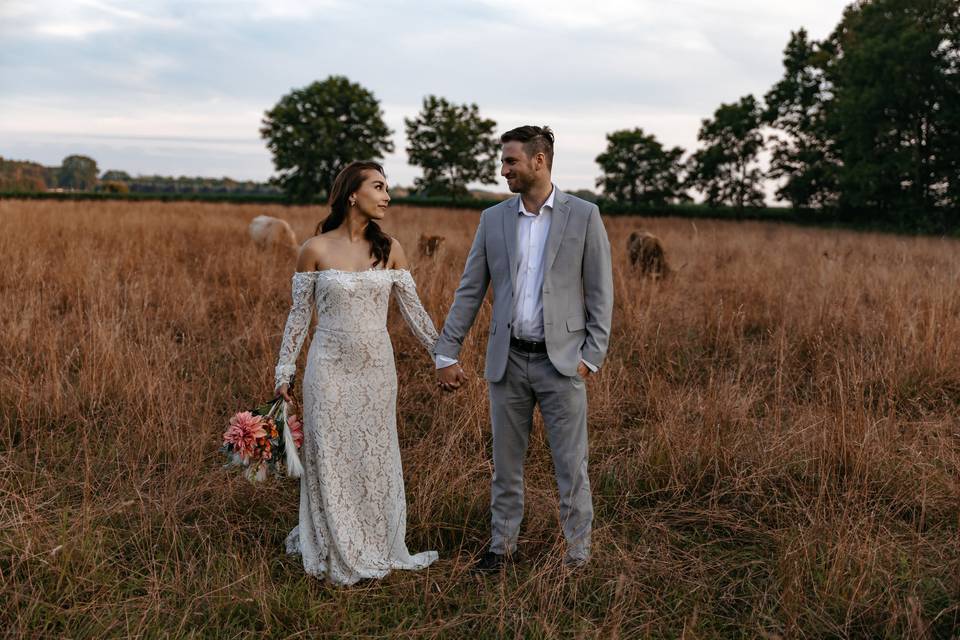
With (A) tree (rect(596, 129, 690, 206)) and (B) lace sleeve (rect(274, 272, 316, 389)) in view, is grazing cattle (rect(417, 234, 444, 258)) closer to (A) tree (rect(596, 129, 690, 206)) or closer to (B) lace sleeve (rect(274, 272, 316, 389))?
(B) lace sleeve (rect(274, 272, 316, 389))

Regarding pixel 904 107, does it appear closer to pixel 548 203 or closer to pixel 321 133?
pixel 548 203

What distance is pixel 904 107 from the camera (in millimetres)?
24281

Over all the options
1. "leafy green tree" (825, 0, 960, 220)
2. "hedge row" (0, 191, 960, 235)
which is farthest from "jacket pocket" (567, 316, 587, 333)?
"leafy green tree" (825, 0, 960, 220)

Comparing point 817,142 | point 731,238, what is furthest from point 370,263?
point 817,142

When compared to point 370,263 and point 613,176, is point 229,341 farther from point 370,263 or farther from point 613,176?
point 613,176

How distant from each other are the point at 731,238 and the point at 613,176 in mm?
42932

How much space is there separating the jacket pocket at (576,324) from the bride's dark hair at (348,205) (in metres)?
0.92

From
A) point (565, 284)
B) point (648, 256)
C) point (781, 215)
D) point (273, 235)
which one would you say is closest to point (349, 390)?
point (565, 284)

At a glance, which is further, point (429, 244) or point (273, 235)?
point (273, 235)

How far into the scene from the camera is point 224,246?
10789 millimetres

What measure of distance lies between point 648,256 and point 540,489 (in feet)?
20.0

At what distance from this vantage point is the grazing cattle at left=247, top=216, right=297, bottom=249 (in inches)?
449

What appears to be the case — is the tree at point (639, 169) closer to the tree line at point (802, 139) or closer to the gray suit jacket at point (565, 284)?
the tree line at point (802, 139)

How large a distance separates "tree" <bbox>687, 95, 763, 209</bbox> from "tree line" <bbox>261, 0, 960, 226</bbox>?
9 cm
